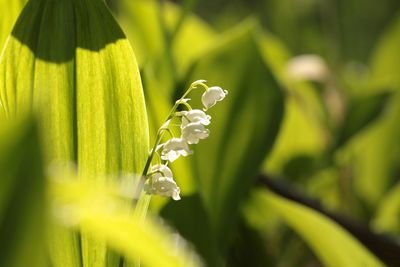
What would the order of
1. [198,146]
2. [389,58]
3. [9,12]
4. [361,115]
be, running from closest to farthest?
[9,12]
[198,146]
[361,115]
[389,58]

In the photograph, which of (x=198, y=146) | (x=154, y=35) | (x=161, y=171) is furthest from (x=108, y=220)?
(x=154, y=35)

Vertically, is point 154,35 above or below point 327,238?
above

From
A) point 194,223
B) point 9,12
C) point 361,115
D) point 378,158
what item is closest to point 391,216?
point 361,115

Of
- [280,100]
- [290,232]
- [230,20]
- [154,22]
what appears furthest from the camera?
[230,20]

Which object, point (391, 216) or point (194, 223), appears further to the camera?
point (391, 216)

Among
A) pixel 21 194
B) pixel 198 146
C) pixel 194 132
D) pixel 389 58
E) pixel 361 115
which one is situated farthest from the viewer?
pixel 389 58

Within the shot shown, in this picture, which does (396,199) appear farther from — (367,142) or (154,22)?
(154,22)

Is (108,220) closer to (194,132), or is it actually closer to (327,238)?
(194,132)

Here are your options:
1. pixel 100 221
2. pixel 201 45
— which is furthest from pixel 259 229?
pixel 100 221
